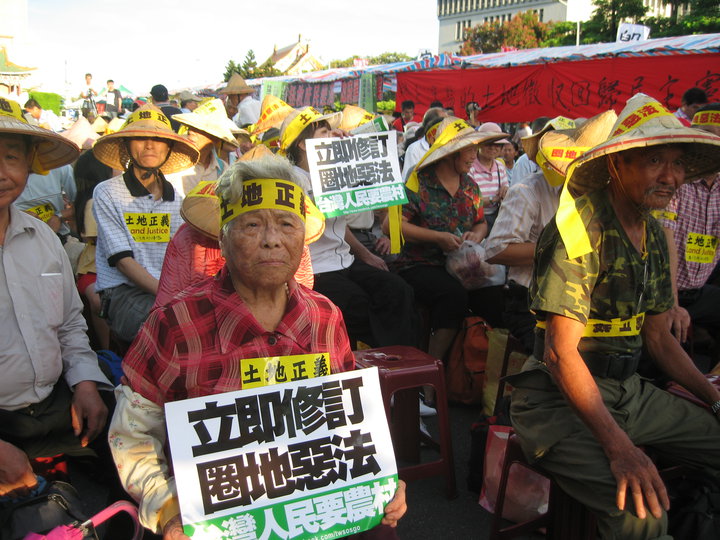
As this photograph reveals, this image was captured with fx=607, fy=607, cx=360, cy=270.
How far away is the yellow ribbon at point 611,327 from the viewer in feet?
7.66

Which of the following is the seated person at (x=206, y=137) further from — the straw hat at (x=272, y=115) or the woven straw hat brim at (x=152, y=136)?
the straw hat at (x=272, y=115)

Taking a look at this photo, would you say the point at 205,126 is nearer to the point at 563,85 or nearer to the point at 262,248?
the point at 262,248

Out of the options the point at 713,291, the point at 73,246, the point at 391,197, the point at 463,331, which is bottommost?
the point at 463,331

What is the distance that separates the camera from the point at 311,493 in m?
1.72

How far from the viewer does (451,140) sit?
4480mm

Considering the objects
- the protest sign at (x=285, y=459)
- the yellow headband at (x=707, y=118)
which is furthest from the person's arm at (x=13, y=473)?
the yellow headband at (x=707, y=118)

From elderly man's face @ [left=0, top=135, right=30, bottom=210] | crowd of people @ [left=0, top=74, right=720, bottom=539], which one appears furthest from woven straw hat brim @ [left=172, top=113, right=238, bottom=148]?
elderly man's face @ [left=0, top=135, right=30, bottom=210]

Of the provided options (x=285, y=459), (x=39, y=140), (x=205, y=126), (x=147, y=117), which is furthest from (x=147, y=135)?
(x=285, y=459)

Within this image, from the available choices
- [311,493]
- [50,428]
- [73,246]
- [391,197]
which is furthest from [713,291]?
[73,246]

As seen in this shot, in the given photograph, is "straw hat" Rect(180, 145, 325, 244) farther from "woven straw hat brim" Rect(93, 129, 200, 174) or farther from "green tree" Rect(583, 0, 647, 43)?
"green tree" Rect(583, 0, 647, 43)

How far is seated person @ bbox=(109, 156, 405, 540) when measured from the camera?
175 centimetres

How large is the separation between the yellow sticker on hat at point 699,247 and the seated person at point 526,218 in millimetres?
1106

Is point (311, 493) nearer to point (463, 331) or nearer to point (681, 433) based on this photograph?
point (681, 433)

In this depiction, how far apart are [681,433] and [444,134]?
9.08 ft
